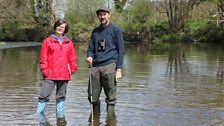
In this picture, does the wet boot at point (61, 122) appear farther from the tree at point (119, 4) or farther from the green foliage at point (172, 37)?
the tree at point (119, 4)

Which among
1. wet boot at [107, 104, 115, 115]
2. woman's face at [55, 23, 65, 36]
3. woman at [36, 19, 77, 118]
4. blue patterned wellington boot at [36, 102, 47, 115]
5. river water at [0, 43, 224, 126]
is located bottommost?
river water at [0, 43, 224, 126]

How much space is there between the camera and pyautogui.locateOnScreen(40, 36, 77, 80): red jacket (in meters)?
7.06

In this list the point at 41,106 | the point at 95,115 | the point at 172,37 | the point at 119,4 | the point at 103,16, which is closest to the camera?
the point at 41,106

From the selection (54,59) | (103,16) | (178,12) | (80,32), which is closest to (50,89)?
(54,59)

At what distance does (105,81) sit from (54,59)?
105 cm

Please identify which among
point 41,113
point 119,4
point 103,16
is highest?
point 119,4

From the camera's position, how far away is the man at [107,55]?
7.60m

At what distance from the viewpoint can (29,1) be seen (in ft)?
186

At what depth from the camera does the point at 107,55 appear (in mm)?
7641

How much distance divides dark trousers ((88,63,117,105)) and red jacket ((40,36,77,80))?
0.65 m

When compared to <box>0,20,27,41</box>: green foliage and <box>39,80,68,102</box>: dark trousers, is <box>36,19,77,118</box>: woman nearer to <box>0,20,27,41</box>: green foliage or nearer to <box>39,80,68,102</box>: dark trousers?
<box>39,80,68,102</box>: dark trousers

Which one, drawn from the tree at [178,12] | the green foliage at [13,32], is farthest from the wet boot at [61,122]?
the green foliage at [13,32]

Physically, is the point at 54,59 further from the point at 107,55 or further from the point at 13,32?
the point at 13,32

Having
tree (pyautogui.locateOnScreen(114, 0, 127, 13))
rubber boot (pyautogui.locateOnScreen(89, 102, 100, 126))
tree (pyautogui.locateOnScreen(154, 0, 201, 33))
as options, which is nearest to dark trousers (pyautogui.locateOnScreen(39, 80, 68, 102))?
rubber boot (pyautogui.locateOnScreen(89, 102, 100, 126))
